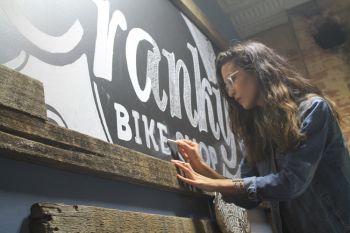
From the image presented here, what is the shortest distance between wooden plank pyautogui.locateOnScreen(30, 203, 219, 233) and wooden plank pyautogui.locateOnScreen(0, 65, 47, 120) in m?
0.26

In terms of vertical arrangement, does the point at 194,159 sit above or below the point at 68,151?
above

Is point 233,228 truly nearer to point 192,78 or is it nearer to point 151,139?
point 151,139

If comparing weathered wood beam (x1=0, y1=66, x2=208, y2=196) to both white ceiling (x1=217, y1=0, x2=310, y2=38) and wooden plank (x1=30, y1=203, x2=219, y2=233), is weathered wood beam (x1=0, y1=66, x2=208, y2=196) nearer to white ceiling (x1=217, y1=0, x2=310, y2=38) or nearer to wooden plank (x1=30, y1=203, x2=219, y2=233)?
wooden plank (x1=30, y1=203, x2=219, y2=233)

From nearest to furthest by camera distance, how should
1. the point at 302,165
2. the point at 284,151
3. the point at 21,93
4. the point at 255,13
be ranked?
the point at 21,93
the point at 302,165
the point at 284,151
the point at 255,13

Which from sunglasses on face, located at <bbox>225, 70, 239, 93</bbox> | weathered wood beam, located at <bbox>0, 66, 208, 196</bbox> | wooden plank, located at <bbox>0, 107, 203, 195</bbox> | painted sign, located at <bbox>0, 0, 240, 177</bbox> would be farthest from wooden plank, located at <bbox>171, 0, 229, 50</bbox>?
weathered wood beam, located at <bbox>0, 66, 208, 196</bbox>

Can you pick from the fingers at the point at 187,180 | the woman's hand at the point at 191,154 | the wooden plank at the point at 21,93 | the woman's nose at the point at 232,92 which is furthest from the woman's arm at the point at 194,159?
the wooden plank at the point at 21,93

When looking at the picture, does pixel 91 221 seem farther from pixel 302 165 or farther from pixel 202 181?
pixel 302 165

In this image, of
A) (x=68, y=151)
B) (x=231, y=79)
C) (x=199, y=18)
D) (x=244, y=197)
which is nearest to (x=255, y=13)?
(x=199, y=18)

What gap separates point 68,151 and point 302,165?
0.96m

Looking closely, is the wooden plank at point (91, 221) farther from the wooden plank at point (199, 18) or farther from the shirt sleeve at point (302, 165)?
the wooden plank at point (199, 18)

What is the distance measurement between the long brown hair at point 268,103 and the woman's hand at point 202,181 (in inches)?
11.4

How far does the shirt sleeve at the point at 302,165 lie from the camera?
1656mm

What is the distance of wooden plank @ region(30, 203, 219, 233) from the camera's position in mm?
1042

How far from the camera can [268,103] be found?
187 cm
